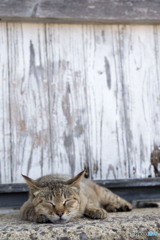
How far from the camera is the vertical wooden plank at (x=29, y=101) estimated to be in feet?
12.6

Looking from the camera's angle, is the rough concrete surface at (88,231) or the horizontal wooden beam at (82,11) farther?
the horizontal wooden beam at (82,11)

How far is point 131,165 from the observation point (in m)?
4.02

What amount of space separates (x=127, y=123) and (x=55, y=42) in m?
1.26

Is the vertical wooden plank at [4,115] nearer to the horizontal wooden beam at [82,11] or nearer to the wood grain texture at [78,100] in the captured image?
the wood grain texture at [78,100]

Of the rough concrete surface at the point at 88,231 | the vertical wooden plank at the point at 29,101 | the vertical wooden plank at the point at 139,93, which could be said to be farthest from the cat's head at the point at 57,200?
the vertical wooden plank at the point at 139,93

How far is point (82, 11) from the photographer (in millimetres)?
3971

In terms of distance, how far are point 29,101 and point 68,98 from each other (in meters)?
0.45

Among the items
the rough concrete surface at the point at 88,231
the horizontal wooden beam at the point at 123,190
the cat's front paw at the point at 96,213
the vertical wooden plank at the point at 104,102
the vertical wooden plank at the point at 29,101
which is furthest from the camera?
the vertical wooden plank at the point at 104,102

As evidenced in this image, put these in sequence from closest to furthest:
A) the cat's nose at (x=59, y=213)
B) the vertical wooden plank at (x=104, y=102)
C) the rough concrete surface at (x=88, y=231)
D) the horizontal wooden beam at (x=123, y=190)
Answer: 1. the rough concrete surface at (x=88, y=231)
2. the cat's nose at (x=59, y=213)
3. the horizontal wooden beam at (x=123, y=190)
4. the vertical wooden plank at (x=104, y=102)

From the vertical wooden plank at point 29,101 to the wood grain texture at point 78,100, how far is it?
11 mm

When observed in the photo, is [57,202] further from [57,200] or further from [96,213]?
[96,213]

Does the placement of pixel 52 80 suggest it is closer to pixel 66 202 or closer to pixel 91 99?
pixel 91 99

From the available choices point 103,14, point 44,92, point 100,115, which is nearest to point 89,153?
point 100,115

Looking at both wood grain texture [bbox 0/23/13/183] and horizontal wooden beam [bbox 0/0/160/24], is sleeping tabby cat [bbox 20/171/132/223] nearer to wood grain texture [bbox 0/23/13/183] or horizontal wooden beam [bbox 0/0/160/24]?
wood grain texture [bbox 0/23/13/183]
